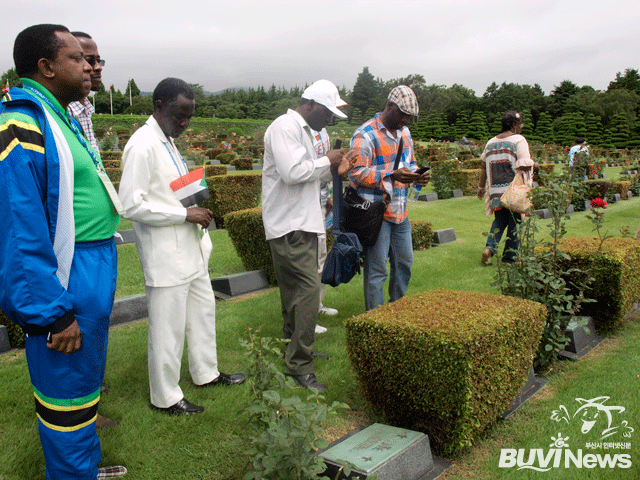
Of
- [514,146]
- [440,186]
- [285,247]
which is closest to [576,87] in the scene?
[440,186]

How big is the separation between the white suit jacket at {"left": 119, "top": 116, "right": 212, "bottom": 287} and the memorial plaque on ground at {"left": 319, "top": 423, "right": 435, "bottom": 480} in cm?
139

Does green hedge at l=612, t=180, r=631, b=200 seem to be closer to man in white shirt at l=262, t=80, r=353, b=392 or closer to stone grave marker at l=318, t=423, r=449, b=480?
man in white shirt at l=262, t=80, r=353, b=392

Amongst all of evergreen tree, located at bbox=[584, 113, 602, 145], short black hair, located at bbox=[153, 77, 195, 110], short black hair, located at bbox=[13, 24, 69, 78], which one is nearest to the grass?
short black hair, located at bbox=[153, 77, 195, 110]

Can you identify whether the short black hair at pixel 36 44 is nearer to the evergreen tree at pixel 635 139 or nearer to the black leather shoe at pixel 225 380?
the black leather shoe at pixel 225 380

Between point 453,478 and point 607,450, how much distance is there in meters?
0.92

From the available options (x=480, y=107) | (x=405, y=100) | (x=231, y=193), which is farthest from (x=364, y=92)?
(x=405, y=100)

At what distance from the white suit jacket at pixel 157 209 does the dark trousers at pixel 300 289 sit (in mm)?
632

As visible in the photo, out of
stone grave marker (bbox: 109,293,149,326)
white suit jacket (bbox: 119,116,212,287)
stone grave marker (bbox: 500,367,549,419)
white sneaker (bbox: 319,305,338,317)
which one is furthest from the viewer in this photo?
white sneaker (bbox: 319,305,338,317)

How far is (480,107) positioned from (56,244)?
207 feet

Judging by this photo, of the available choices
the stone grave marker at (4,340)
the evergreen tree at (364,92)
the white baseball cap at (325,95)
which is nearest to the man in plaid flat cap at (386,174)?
the white baseball cap at (325,95)

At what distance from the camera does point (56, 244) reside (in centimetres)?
201

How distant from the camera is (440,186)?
14.3m

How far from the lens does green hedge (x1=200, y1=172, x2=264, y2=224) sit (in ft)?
30.3

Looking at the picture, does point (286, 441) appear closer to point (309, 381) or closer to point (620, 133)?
point (309, 381)
